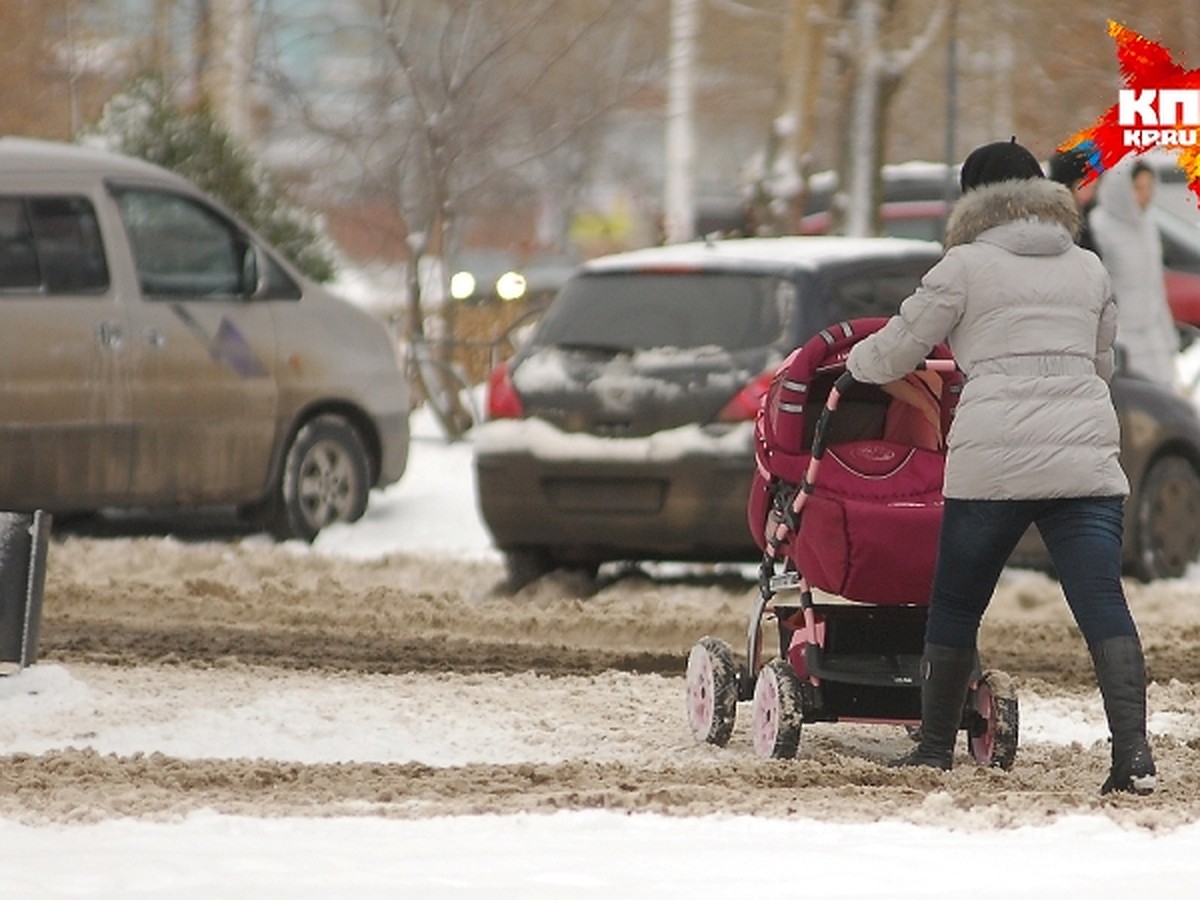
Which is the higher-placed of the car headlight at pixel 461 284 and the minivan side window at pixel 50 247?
the car headlight at pixel 461 284

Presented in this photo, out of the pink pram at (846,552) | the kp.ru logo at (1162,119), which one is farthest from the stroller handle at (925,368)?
the kp.ru logo at (1162,119)

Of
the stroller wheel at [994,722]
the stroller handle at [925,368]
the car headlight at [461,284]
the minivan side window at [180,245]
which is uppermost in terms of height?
the car headlight at [461,284]

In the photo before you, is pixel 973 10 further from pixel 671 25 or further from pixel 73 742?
pixel 73 742

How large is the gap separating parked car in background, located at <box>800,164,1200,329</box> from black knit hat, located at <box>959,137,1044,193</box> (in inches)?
560

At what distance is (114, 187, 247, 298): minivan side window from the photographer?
13.5 meters

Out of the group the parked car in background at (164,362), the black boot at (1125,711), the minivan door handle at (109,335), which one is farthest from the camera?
the minivan door handle at (109,335)

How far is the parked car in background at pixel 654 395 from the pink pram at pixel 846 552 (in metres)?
3.29

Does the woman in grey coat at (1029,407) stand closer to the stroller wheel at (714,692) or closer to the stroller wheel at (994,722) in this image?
the stroller wheel at (994,722)

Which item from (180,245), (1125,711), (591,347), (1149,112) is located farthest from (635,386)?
(1149,112)

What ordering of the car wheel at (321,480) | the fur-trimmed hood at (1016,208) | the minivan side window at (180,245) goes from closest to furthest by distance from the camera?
1. the fur-trimmed hood at (1016,208)
2. the minivan side window at (180,245)
3. the car wheel at (321,480)

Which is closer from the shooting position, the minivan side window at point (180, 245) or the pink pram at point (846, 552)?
the pink pram at point (846, 552)

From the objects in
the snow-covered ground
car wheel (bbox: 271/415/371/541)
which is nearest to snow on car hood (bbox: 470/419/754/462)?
car wheel (bbox: 271/415/371/541)

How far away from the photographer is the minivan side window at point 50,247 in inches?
508

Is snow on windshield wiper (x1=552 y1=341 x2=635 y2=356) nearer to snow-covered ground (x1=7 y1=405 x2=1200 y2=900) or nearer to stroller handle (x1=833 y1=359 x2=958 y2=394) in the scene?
stroller handle (x1=833 y1=359 x2=958 y2=394)
